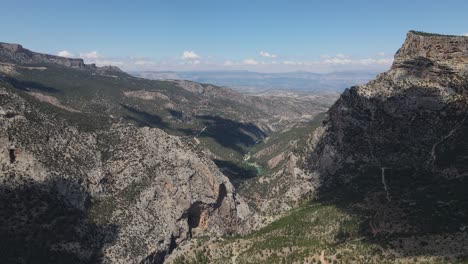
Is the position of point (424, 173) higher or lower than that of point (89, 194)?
higher

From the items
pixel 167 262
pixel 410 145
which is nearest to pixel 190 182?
pixel 167 262

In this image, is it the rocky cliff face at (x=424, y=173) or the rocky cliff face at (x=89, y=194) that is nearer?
the rocky cliff face at (x=424, y=173)

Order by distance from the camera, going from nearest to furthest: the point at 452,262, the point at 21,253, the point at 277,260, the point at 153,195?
the point at 452,262 → the point at 21,253 → the point at 277,260 → the point at 153,195

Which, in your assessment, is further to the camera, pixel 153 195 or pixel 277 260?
pixel 153 195

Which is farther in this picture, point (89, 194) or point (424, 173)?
point (424, 173)

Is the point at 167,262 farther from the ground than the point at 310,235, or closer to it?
closer to it

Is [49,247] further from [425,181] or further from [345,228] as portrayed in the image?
[425,181]

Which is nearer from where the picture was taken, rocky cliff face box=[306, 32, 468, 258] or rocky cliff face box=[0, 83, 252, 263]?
rocky cliff face box=[306, 32, 468, 258]

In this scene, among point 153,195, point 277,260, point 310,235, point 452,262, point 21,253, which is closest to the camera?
point 452,262
